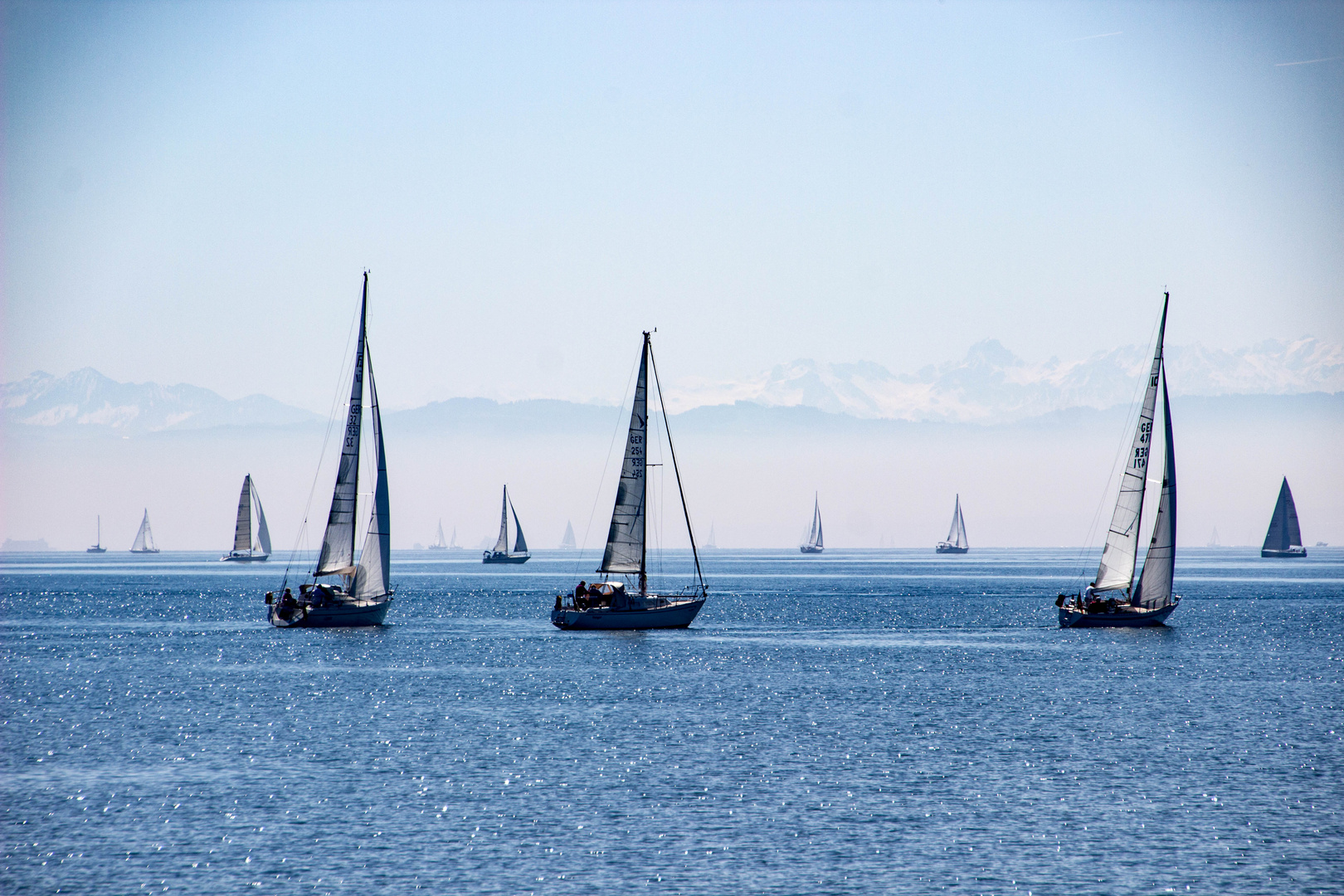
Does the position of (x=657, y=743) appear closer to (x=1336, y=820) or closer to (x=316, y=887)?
(x=316, y=887)

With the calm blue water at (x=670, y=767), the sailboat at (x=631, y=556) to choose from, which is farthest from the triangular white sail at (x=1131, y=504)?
the sailboat at (x=631, y=556)

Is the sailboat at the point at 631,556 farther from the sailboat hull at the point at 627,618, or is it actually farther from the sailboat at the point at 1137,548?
the sailboat at the point at 1137,548

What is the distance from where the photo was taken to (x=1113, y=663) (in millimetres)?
65125

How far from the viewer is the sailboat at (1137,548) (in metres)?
73.8

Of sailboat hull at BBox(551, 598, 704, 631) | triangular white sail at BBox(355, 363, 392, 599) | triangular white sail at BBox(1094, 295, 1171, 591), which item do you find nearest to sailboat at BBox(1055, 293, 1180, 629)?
triangular white sail at BBox(1094, 295, 1171, 591)

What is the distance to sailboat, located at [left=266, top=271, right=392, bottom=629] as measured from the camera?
74500 millimetres

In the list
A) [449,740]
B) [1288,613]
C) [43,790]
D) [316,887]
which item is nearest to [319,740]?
[449,740]

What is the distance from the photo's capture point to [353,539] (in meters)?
74.9

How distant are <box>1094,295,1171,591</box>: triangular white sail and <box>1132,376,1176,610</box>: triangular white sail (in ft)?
3.12

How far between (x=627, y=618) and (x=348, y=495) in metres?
17.3

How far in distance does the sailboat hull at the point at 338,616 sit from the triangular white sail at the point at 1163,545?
44.6 meters

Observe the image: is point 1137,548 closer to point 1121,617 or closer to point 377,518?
point 1121,617

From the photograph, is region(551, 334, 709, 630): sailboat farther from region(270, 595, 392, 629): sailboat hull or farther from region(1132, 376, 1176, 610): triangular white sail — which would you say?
Answer: region(1132, 376, 1176, 610): triangular white sail

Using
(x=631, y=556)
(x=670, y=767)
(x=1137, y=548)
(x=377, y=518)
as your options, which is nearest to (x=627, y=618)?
(x=631, y=556)
